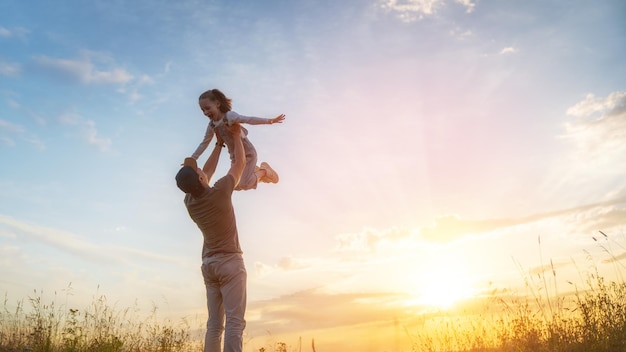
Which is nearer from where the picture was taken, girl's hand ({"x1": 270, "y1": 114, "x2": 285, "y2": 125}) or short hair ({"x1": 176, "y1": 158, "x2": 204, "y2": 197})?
short hair ({"x1": 176, "y1": 158, "x2": 204, "y2": 197})

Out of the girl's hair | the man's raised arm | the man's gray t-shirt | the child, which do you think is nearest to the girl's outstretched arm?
the child

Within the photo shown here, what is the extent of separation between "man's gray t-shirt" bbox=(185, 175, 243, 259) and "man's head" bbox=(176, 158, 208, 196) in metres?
0.09

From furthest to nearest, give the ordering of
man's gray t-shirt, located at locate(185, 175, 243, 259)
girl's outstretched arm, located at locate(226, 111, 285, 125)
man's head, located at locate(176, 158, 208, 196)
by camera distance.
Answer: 1. girl's outstretched arm, located at locate(226, 111, 285, 125)
2. man's gray t-shirt, located at locate(185, 175, 243, 259)
3. man's head, located at locate(176, 158, 208, 196)

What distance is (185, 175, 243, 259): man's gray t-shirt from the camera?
469 cm

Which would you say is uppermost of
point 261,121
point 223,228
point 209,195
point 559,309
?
point 261,121

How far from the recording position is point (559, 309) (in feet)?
27.3

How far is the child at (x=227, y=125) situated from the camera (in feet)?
22.2

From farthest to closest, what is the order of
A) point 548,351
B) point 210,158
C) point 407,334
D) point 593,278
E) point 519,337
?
1. point 407,334
2. point 593,278
3. point 519,337
4. point 548,351
5. point 210,158

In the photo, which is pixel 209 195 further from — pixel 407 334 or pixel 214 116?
pixel 407 334

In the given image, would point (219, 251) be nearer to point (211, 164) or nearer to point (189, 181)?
point (189, 181)

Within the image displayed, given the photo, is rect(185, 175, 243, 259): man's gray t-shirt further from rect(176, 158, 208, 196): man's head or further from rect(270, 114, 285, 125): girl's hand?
rect(270, 114, 285, 125): girl's hand

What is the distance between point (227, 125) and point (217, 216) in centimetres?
239

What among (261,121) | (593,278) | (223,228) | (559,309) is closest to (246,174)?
(261,121)

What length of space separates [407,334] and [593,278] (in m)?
3.73
